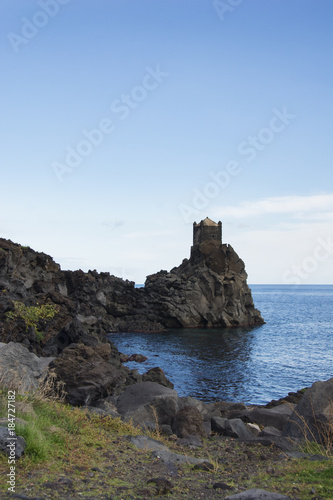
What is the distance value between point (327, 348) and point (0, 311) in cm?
5128

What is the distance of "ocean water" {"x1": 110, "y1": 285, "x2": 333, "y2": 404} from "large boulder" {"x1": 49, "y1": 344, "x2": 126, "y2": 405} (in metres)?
19.8

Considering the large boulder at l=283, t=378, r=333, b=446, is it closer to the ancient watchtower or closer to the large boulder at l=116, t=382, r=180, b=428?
the large boulder at l=116, t=382, r=180, b=428

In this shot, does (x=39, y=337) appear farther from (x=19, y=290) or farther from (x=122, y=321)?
(x=122, y=321)

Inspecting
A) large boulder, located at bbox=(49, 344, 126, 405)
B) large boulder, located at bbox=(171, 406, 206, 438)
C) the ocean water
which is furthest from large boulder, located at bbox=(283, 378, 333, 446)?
the ocean water

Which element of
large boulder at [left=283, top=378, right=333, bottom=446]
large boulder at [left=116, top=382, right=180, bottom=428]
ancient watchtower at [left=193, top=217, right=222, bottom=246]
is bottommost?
large boulder at [left=116, top=382, right=180, bottom=428]

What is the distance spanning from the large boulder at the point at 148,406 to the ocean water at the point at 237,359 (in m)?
17.6

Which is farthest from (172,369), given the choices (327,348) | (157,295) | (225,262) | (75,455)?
(225,262)

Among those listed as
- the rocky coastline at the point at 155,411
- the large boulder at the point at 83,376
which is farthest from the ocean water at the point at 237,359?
the large boulder at the point at 83,376

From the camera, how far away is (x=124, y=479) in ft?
25.1

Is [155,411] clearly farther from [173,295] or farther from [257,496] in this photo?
[173,295]

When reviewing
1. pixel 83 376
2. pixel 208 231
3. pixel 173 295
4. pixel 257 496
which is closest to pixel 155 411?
pixel 83 376

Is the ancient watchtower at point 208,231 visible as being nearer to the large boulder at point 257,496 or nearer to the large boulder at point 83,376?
the large boulder at point 83,376

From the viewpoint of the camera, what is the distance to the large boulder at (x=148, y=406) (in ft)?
48.9

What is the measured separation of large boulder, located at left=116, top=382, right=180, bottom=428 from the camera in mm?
14910
